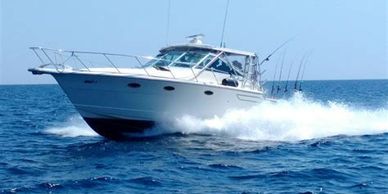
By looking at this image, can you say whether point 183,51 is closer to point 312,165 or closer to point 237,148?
point 237,148

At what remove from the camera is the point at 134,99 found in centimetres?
1312

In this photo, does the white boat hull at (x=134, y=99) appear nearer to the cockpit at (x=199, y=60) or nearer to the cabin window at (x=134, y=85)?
the cabin window at (x=134, y=85)

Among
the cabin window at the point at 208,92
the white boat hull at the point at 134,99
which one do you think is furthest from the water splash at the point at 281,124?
the cabin window at the point at 208,92

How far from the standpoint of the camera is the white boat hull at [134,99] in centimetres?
1290

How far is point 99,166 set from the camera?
988 centimetres

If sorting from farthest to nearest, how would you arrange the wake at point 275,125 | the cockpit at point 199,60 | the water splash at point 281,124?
the cockpit at point 199,60
the water splash at point 281,124
the wake at point 275,125

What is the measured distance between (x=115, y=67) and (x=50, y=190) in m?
5.42

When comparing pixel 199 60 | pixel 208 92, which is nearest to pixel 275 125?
pixel 208 92

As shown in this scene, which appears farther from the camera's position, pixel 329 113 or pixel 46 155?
pixel 329 113

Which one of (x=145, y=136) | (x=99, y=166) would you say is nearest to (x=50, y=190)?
(x=99, y=166)

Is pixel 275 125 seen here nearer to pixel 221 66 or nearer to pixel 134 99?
pixel 221 66

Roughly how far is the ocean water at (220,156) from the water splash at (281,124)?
0.03 m

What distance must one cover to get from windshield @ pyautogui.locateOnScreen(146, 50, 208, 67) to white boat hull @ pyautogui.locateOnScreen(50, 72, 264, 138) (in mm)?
1146

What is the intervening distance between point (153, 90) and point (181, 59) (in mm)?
1914
